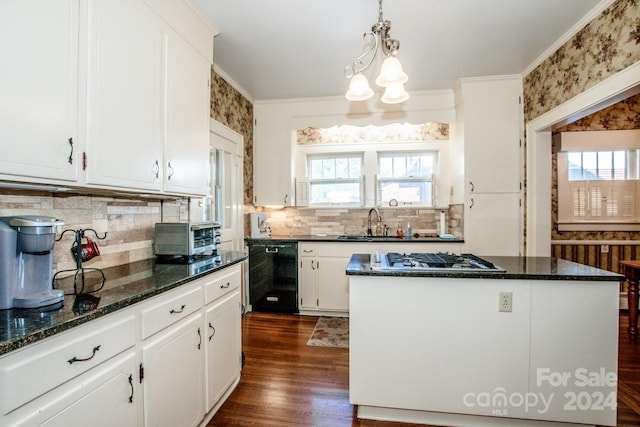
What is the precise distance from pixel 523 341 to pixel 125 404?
197cm

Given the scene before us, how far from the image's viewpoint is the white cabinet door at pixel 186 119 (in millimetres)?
1820

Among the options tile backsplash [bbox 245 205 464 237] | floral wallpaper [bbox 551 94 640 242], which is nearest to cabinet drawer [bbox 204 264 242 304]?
tile backsplash [bbox 245 205 464 237]

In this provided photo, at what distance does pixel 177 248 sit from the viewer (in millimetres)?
1935

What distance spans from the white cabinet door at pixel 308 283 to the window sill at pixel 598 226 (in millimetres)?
3150

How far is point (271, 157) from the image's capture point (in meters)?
3.89

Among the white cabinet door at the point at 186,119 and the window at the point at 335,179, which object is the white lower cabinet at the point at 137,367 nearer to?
the white cabinet door at the point at 186,119

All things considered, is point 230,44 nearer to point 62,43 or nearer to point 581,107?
point 62,43

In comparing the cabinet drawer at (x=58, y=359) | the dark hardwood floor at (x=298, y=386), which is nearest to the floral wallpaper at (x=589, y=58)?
the dark hardwood floor at (x=298, y=386)

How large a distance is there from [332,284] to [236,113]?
2.30m

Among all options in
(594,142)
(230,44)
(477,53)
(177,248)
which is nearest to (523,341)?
(177,248)

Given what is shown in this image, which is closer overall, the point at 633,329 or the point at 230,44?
the point at 230,44

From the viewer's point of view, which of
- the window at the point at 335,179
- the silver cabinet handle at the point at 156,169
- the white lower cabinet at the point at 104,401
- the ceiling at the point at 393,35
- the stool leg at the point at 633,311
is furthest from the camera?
the window at the point at 335,179

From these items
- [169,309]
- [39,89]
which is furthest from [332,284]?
[39,89]

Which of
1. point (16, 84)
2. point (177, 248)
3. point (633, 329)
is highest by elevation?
point (16, 84)
